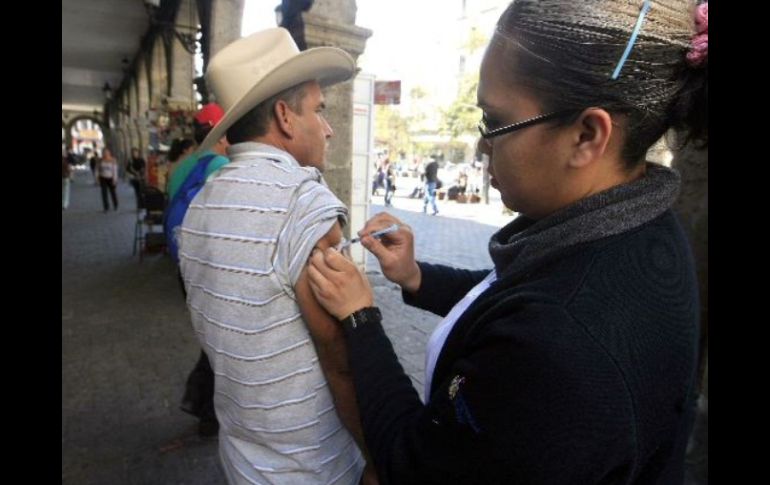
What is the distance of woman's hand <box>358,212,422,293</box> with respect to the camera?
1.54 m

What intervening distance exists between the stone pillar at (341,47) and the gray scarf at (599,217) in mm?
3981

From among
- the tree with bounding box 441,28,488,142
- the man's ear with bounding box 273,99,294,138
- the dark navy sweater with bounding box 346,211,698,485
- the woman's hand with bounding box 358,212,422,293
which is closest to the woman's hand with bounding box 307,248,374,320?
the dark navy sweater with bounding box 346,211,698,485

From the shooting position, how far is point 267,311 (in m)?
1.25

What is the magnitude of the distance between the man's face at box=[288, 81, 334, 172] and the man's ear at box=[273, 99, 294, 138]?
0.05 ft

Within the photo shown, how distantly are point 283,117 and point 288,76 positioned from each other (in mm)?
115

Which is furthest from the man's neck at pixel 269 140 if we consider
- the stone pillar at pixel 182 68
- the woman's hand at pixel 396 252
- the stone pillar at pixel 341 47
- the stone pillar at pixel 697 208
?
the stone pillar at pixel 182 68

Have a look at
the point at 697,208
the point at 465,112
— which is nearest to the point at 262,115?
the point at 697,208

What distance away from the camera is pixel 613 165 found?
936mm

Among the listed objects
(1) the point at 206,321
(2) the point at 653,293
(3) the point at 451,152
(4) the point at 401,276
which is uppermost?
(3) the point at 451,152

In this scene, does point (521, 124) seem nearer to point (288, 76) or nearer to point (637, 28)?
point (637, 28)
